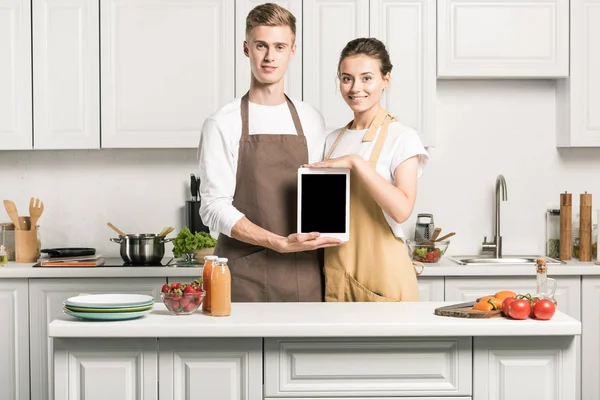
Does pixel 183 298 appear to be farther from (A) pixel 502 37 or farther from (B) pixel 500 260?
(A) pixel 502 37

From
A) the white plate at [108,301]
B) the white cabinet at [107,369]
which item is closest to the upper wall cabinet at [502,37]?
the white plate at [108,301]

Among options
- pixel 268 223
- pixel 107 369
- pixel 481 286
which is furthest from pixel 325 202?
pixel 481 286

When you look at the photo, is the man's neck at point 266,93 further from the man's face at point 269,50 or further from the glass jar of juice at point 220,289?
the glass jar of juice at point 220,289

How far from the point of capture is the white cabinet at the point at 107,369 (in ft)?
8.14

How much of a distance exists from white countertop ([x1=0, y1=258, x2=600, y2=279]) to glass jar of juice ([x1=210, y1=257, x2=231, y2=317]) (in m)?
1.56

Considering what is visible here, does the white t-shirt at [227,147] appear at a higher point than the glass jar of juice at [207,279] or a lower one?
higher

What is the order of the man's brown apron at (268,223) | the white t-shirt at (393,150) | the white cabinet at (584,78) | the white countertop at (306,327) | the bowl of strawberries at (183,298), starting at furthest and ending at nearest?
the white cabinet at (584,78), the man's brown apron at (268,223), the white t-shirt at (393,150), the bowl of strawberries at (183,298), the white countertop at (306,327)

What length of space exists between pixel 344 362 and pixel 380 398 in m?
0.15

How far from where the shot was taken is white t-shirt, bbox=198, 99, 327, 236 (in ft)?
9.82

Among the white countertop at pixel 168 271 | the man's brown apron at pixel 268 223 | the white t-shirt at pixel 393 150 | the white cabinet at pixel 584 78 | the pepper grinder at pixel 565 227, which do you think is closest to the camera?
the white t-shirt at pixel 393 150

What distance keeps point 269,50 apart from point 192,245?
150 centimetres

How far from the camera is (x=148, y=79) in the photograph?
432 centimetres

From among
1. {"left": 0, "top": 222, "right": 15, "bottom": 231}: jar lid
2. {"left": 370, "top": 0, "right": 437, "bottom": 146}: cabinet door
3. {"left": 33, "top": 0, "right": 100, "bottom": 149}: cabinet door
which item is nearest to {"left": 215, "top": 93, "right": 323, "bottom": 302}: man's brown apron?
{"left": 370, "top": 0, "right": 437, "bottom": 146}: cabinet door

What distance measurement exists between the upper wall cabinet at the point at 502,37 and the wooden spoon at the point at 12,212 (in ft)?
7.56
